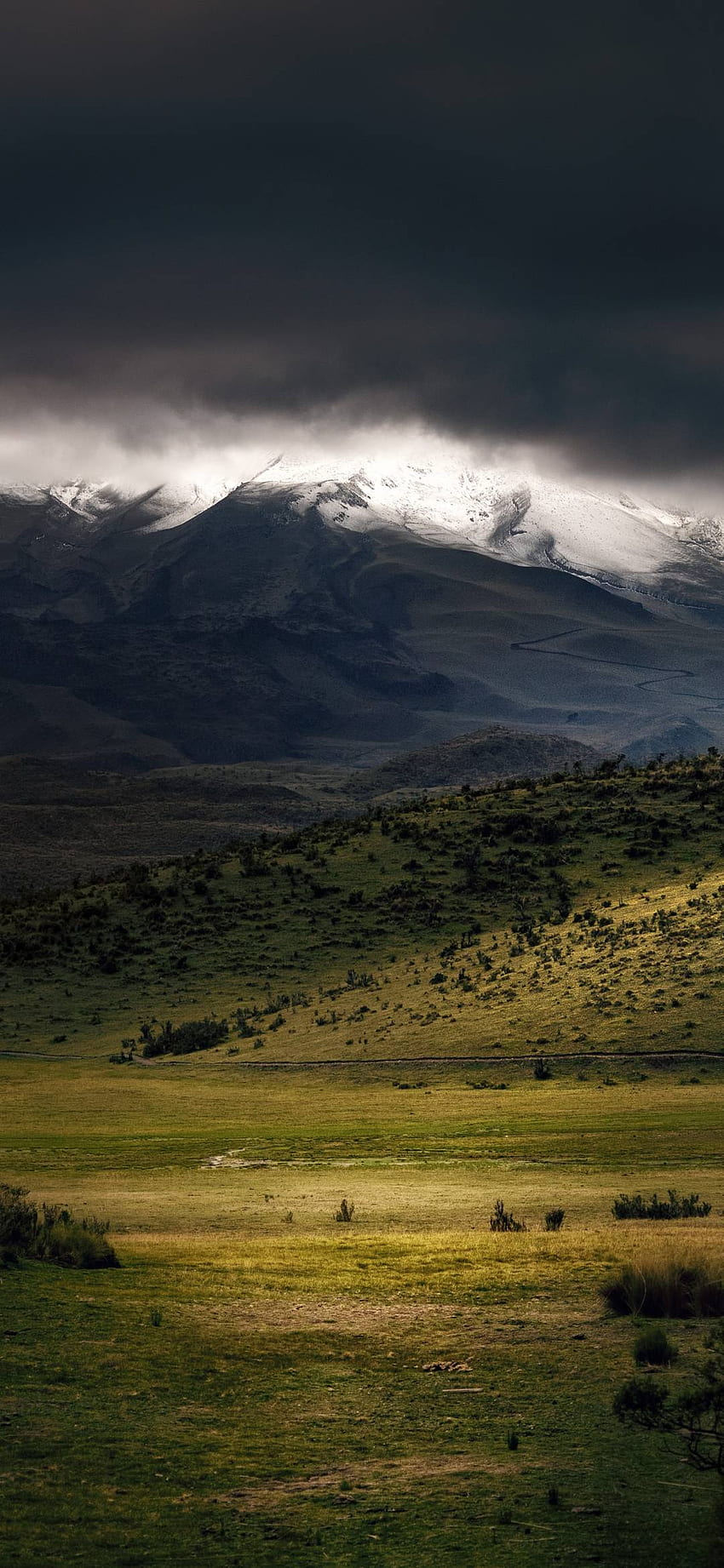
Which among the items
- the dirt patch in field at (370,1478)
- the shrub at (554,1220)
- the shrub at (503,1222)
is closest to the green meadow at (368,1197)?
the dirt patch in field at (370,1478)

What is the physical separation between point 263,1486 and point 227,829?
167m

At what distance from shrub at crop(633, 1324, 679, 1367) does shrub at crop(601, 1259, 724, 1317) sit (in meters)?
1.54

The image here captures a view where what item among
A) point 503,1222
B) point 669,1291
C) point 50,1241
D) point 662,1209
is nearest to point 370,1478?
point 669,1291

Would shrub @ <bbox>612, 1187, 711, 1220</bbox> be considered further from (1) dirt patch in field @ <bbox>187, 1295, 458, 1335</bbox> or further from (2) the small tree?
(2) the small tree

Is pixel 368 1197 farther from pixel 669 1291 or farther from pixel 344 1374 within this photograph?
pixel 344 1374

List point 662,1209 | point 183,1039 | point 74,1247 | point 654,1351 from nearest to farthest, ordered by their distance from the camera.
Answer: point 654,1351
point 74,1247
point 662,1209
point 183,1039

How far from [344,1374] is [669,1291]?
356 centimetres

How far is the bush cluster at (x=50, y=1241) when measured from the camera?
16.4 meters

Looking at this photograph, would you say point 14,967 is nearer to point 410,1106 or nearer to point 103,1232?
point 410,1106

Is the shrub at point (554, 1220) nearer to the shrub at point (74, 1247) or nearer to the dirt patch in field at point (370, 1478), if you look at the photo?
A: the shrub at point (74, 1247)

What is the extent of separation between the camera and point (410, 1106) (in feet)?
111

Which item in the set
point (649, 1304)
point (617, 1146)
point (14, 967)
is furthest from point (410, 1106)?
point (14, 967)

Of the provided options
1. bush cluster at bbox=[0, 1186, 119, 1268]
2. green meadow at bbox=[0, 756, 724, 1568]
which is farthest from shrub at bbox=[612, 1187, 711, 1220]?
bush cluster at bbox=[0, 1186, 119, 1268]

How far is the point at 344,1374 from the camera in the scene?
1302 cm
